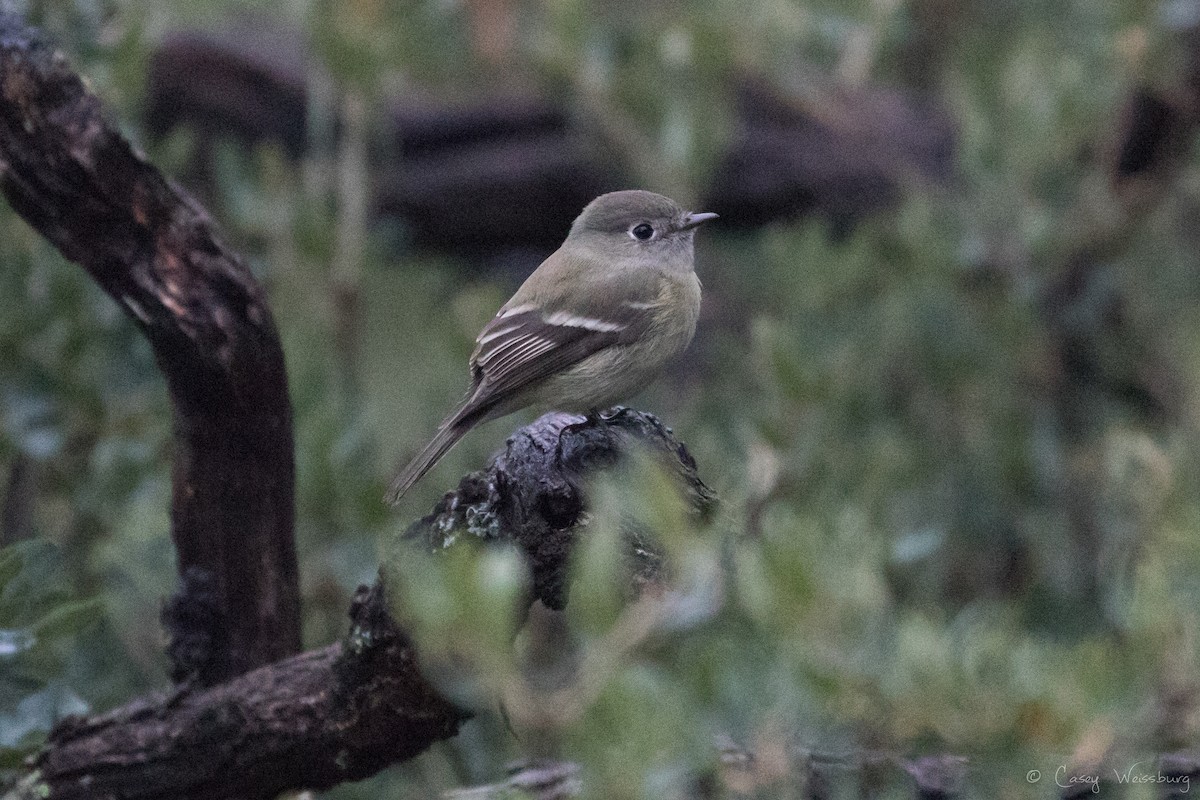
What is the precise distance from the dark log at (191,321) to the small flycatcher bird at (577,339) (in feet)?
1.00

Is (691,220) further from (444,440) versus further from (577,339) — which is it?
(444,440)

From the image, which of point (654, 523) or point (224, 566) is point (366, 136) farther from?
point (654, 523)

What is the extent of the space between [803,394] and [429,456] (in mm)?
1596

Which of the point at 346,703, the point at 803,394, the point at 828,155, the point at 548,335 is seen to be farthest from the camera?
the point at 828,155

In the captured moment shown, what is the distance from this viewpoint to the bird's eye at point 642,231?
3.96 meters

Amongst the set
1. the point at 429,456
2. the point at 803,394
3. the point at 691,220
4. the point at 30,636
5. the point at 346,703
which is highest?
the point at 691,220

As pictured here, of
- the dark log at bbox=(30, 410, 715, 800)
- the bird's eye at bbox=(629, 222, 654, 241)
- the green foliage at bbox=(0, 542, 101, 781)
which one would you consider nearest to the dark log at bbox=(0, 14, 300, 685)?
the dark log at bbox=(30, 410, 715, 800)

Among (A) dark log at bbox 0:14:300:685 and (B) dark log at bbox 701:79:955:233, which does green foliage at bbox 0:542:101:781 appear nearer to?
(A) dark log at bbox 0:14:300:685

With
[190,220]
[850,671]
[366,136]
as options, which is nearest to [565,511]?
[850,671]

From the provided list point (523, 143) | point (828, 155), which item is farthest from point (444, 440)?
point (828, 155)

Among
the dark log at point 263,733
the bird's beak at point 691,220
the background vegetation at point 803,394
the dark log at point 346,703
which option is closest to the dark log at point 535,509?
the dark log at point 346,703

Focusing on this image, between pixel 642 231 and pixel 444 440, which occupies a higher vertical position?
pixel 642 231

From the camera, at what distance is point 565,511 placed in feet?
7.86

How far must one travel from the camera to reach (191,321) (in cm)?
275
